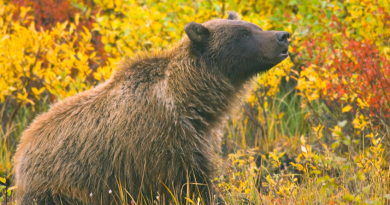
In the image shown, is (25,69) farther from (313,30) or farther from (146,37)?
(313,30)

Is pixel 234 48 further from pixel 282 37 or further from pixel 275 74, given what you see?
pixel 275 74

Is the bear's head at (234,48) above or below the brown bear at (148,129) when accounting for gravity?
above

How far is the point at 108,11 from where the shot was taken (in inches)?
328

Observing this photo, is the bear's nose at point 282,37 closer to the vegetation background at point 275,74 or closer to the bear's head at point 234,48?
the bear's head at point 234,48

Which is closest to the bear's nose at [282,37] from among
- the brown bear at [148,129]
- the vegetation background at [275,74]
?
the brown bear at [148,129]

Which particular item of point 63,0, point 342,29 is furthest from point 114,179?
point 63,0

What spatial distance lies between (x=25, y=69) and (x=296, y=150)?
371 cm

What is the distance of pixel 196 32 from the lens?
12.4 ft

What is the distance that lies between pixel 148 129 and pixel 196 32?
100 centimetres

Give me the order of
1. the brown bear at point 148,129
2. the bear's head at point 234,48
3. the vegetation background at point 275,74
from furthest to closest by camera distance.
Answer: the vegetation background at point 275,74 < the bear's head at point 234,48 < the brown bear at point 148,129

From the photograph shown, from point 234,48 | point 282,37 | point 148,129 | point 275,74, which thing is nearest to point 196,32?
point 234,48

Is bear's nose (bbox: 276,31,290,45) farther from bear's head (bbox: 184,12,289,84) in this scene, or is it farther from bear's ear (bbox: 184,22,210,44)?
bear's ear (bbox: 184,22,210,44)

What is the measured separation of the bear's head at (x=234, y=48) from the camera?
3746mm

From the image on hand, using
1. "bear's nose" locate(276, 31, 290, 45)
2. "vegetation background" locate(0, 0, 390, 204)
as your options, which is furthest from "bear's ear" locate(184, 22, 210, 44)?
"vegetation background" locate(0, 0, 390, 204)
